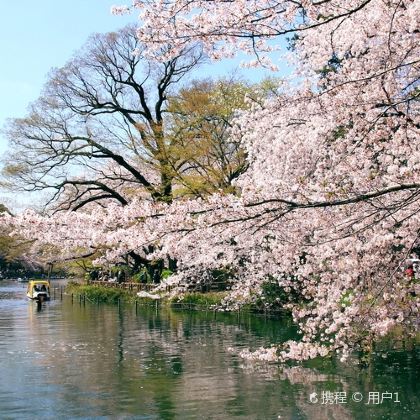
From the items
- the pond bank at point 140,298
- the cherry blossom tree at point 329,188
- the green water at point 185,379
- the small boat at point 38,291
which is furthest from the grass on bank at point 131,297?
the cherry blossom tree at point 329,188

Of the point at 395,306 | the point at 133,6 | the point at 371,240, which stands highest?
the point at 133,6

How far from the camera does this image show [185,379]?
1293 cm

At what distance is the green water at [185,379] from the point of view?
10.3 m

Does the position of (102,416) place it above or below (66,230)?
below

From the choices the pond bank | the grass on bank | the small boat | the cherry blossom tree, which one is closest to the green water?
the cherry blossom tree

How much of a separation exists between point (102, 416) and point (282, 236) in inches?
172

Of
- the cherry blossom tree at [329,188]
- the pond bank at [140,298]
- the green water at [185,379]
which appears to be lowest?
the green water at [185,379]

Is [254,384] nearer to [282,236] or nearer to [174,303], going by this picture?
[282,236]

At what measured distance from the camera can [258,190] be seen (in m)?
6.25

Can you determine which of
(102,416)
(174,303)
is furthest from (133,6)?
(174,303)

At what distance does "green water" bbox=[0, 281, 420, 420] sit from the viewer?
10.3 meters

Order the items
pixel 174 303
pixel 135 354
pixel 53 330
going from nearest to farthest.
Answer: pixel 135 354
pixel 53 330
pixel 174 303

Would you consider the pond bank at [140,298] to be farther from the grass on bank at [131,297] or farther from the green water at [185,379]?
the green water at [185,379]

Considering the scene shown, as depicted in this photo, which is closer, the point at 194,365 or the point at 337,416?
the point at 337,416
